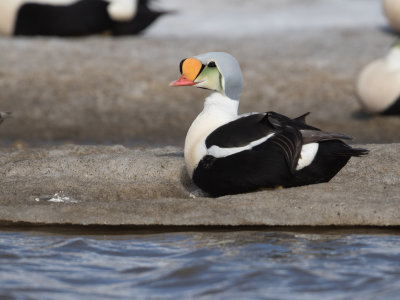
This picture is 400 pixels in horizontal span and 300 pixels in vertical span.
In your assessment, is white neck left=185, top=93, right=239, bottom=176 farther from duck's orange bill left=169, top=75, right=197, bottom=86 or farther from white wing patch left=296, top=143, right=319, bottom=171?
white wing patch left=296, top=143, right=319, bottom=171

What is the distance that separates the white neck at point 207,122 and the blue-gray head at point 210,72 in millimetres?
70

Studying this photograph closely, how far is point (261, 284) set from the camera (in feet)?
12.8

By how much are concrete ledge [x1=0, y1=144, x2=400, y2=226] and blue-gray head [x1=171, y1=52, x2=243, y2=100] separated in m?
0.62

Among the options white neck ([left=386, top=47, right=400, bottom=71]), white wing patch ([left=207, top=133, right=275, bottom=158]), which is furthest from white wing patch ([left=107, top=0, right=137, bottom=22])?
white wing patch ([left=207, top=133, right=275, bottom=158])

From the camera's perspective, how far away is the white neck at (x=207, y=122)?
4848 mm

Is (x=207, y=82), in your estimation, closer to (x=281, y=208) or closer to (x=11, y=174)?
(x=281, y=208)

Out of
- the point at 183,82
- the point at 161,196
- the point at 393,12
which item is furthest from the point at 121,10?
the point at 183,82

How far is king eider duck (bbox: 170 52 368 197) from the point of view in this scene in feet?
15.1

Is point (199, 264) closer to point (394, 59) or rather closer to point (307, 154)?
point (307, 154)

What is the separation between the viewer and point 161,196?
17.0ft

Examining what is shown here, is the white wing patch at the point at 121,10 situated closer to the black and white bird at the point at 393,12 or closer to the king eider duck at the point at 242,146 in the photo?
the black and white bird at the point at 393,12

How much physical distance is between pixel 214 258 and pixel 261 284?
381mm

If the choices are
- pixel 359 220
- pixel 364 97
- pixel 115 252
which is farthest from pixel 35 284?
pixel 364 97

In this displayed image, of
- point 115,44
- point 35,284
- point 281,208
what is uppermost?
point 115,44
